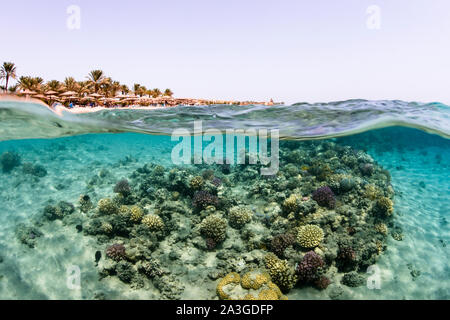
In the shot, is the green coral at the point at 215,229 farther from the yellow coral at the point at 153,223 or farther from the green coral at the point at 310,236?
the green coral at the point at 310,236

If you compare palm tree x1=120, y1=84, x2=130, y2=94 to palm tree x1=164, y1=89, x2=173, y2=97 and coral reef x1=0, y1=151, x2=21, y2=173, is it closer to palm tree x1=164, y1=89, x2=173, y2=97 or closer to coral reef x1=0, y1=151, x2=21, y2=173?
palm tree x1=164, y1=89, x2=173, y2=97

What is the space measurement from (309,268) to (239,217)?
3.65 m

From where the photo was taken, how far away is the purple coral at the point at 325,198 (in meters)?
11.4

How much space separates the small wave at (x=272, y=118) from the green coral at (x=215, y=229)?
7434 millimetres

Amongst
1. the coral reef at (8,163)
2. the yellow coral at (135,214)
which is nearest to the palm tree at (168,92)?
the coral reef at (8,163)

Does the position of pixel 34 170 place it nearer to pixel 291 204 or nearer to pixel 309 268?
pixel 291 204

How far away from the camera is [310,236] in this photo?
360 inches

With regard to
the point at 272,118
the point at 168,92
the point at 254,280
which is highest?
the point at 168,92

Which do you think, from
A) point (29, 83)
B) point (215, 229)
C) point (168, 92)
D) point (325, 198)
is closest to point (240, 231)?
point (215, 229)

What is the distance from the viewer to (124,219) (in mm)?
10508

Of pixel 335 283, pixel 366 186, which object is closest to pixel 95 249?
pixel 335 283

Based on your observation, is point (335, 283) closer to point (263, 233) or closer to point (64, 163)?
point (263, 233)

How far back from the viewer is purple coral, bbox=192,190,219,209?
11555 millimetres
